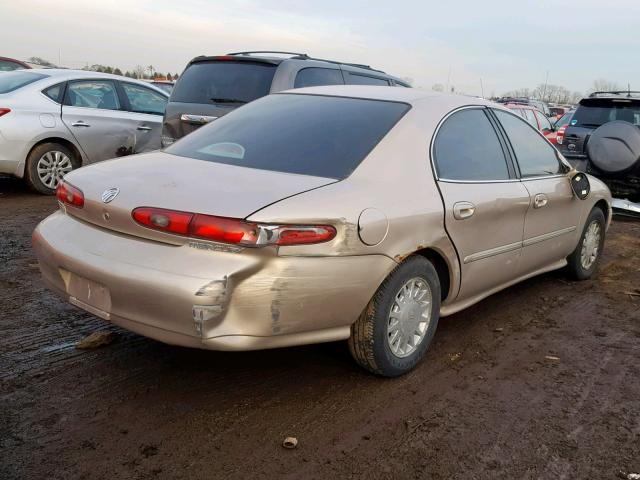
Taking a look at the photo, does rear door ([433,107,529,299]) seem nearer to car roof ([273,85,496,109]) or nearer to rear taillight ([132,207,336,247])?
car roof ([273,85,496,109])

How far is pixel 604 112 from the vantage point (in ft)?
37.0

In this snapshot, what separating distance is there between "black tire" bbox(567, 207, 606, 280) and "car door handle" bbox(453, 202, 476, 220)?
2.03 m

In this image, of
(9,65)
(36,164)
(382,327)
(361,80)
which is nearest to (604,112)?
(361,80)

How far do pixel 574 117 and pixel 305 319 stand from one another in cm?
1057

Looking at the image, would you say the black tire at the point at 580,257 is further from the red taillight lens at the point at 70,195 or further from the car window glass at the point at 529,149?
the red taillight lens at the point at 70,195

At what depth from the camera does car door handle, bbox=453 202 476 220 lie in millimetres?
3504

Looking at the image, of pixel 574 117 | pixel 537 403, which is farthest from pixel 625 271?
pixel 574 117

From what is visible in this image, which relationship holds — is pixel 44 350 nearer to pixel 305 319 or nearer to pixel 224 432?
pixel 224 432

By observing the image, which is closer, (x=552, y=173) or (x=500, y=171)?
(x=500, y=171)

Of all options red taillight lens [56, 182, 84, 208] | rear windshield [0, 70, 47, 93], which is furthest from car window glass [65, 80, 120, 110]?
red taillight lens [56, 182, 84, 208]

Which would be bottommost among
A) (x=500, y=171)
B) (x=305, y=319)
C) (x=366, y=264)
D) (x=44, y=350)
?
(x=44, y=350)

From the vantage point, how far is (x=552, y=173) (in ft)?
15.4

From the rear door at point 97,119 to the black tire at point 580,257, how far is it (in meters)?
5.89

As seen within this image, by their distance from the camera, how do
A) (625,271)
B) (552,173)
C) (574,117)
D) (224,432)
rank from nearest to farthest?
(224,432)
(552,173)
(625,271)
(574,117)
